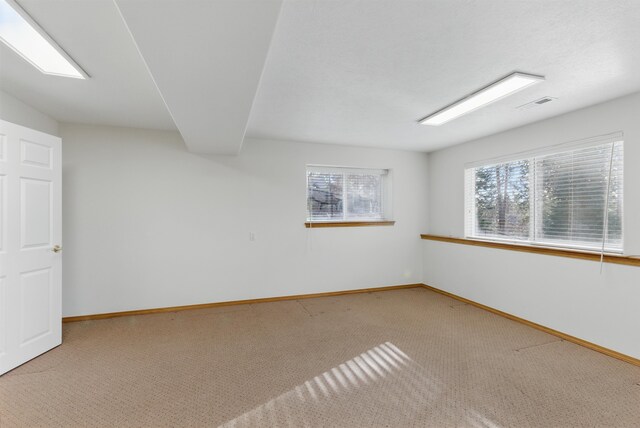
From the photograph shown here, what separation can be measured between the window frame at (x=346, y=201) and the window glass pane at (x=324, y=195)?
0.05 meters

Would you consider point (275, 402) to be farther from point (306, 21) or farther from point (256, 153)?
point (256, 153)

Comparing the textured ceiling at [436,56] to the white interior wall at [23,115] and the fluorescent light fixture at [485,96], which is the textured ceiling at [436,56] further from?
the white interior wall at [23,115]

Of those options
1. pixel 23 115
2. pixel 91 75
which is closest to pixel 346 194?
pixel 91 75

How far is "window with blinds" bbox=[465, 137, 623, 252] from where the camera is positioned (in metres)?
2.96

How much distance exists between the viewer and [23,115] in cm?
296

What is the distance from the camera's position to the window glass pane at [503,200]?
12.7 feet

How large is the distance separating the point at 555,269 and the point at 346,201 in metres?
2.88

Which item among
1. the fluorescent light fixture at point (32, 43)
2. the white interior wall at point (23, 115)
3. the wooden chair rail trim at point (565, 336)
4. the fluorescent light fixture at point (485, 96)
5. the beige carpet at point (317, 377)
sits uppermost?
the fluorescent light fixture at point (485, 96)

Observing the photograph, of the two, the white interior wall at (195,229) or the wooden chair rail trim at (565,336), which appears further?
the white interior wall at (195,229)

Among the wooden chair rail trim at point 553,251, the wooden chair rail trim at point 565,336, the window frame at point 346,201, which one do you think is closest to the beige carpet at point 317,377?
the wooden chair rail trim at point 565,336

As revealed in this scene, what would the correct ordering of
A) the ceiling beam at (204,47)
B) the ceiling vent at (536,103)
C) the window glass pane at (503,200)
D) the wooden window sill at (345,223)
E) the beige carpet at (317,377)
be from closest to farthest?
the ceiling beam at (204,47)
the beige carpet at (317,377)
the ceiling vent at (536,103)
the window glass pane at (503,200)
the wooden window sill at (345,223)

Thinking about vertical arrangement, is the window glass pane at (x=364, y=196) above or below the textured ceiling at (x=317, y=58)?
below

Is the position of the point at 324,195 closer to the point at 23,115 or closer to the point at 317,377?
the point at 317,377

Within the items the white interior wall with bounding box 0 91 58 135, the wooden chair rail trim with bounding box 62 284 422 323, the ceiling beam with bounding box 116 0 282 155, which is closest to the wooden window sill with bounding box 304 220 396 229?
the wooden chair rail trim with bounding box 62 284 422 323
